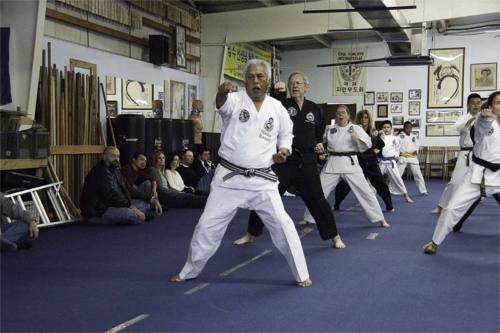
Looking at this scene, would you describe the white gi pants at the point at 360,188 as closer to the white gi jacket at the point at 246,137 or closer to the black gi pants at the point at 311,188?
the black gi pants at the point at 311,188

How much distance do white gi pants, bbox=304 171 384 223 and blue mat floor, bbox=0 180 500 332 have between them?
408mm

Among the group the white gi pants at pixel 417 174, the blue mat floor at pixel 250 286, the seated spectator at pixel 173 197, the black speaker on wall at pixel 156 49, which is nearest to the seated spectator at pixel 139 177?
the seated spectator at pixel 173 197

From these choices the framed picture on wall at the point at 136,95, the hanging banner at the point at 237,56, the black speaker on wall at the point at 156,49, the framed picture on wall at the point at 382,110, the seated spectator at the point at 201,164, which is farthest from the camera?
the framed picture on wall at the point at 382,110

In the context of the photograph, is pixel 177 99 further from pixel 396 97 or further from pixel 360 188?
pixel 396 97

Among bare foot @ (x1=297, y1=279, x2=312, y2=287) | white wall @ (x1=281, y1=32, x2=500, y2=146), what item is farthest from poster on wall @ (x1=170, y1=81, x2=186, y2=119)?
bare foot @ (x1=297, y1=279, x2=312, y2=287)

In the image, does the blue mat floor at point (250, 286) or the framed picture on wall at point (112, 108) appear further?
the framed picture on wall at point (112, 108)

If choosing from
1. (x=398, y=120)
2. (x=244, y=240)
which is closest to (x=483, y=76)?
(x=398, y=120)

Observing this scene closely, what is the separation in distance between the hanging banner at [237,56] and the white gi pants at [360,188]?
832 centimetres

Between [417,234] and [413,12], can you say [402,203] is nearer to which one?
[417,234]

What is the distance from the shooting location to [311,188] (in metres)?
5.27

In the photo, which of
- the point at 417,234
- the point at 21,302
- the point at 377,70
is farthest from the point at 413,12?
the point at 21,302

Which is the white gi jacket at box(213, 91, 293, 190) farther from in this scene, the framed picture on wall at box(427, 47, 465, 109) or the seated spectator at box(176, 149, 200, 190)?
the framed picture on wall at box(427, 47, 465, 109)

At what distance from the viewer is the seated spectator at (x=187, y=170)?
10094mm

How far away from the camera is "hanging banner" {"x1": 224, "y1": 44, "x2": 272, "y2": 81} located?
14781 millimetres
